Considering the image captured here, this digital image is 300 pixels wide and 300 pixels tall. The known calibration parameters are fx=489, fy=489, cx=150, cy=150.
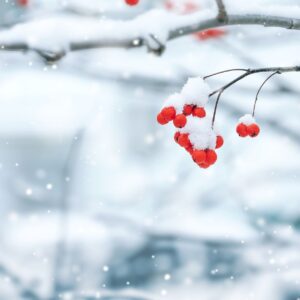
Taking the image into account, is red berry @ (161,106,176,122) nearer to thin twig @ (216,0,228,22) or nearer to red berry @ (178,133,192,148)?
red berry @ (178,133,192,148)

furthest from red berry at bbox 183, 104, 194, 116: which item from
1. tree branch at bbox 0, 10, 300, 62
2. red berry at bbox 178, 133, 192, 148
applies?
tree branch at bbox 0, 10, 300, 62

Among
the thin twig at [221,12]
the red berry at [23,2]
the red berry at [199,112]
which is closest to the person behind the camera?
the thin twig at [221,12]

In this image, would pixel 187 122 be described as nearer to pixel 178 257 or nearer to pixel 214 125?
pixel 214 125

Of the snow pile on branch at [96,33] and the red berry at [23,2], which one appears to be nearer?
the snow pile on branch at [96,33]

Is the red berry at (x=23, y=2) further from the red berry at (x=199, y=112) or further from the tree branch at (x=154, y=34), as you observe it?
the red berry at (x=199, y=112)

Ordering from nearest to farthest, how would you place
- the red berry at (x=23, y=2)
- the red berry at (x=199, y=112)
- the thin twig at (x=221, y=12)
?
the thin twig at (x=221, y=12) < the red berry at (x=199, y=112) < the red berry at (x=23, y=2)

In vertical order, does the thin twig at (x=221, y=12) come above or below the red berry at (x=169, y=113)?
above

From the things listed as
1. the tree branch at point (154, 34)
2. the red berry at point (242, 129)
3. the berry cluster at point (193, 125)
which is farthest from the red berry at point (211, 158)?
the tree branch at point (154, 34)

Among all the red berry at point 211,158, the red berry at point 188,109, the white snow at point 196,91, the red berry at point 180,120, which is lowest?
the red berry at point 211,158
